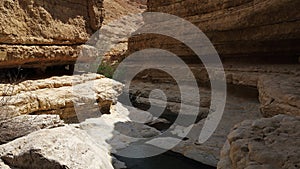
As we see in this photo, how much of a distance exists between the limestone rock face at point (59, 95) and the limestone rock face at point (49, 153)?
1462mm

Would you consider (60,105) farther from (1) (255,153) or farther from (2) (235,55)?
(2) (235,55)

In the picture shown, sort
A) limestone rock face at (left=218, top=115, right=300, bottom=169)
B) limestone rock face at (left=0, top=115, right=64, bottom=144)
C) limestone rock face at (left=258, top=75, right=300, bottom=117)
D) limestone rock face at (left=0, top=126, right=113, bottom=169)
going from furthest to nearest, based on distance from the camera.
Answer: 1. limestone rock face at (left=0, top=115, right=64, bottom=144)
2. limestone rock face at (left=258, top=75, right=300, bottom=117)
3. limestone rock face at (left=0, top=126, right=113, bottom=169)
4. limestone rock face at (left=218, top=115, right=300, bottom=169)

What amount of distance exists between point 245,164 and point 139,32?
456 inches

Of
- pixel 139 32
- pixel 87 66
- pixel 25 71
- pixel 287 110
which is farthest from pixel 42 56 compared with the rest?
pixel 139 32

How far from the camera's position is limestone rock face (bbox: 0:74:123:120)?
16.5 ft

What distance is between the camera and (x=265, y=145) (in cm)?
185

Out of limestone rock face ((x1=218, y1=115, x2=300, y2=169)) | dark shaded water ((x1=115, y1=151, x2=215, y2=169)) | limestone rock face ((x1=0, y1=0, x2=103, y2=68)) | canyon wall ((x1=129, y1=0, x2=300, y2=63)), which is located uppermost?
canyon wall ((x1=129, y1=0, x2=300, y2=63))

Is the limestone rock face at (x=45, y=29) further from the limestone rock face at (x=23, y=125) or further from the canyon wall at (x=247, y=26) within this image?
the canyon wall at (x=247, y=26)

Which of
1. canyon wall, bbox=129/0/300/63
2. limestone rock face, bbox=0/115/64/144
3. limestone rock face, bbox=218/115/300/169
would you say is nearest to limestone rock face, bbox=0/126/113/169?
limestone rock face, bbox=0/115/64/144

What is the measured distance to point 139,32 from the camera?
12.8m

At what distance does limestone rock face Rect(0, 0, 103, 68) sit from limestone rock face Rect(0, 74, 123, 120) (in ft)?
1.81

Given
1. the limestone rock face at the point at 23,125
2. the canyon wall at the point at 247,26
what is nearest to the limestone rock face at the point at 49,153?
the limestone rock face at the point at 23,125

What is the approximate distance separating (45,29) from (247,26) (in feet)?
18.2

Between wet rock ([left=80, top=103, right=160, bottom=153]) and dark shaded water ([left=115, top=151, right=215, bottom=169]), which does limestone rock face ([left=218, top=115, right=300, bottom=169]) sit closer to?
dark shaded water ([left=115, top=151, right=215, bottom=169])
